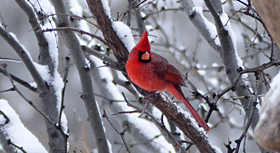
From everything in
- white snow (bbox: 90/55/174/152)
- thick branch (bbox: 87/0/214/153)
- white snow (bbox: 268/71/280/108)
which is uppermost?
white snow (bbox: 90/55/174/152)

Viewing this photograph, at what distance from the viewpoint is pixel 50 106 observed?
2.54 m

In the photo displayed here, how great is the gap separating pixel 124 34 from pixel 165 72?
0.54 m

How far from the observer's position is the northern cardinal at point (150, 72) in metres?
2.02

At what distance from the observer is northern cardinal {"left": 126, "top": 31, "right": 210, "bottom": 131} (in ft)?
6.61

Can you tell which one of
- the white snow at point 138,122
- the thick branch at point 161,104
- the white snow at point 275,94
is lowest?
the white snow at point 275,94

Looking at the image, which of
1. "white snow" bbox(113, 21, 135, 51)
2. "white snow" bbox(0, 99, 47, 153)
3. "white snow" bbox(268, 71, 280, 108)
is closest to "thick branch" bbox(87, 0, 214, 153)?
"white snow" bbox(113, 21, 135, 51)

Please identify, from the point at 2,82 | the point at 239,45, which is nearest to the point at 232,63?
the point at 239,45

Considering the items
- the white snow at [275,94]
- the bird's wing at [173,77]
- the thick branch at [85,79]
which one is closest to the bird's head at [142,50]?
the bird's wing at [173,77]

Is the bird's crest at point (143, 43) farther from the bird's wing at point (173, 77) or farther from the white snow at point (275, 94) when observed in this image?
the white snow at point (275, 94)

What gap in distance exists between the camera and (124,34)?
1961 mm

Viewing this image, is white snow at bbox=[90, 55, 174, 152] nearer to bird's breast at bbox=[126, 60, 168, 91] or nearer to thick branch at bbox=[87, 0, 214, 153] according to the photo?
bird's breast at bbox=[126, 60, 168, 91]

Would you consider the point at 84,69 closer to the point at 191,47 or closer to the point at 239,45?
the point at 191,47

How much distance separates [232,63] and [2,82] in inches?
234

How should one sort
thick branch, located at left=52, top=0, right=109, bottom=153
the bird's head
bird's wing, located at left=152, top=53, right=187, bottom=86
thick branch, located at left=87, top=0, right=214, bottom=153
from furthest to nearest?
thick branch, located at left=52, top=0, right=109, bottom=153, bird's wing, located at left=152, top=53, right=187, bottom=86, the bird's head, thick branch, located at left=87, top=0, right=214, bottom=153
